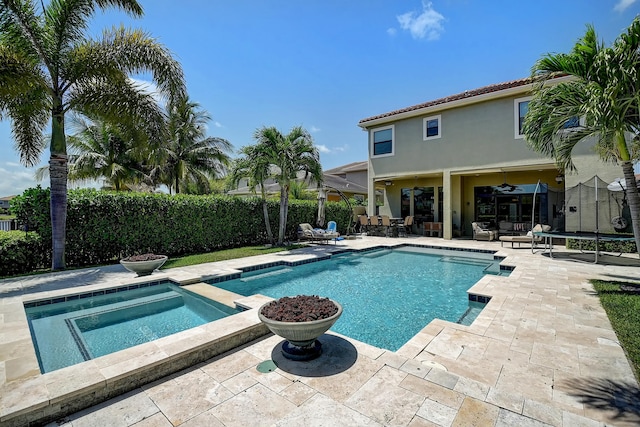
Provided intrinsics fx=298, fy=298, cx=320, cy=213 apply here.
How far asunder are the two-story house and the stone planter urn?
535 inches

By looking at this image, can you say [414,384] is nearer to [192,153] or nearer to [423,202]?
[423,202]

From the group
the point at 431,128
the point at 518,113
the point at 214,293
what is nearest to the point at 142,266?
the point at 214,293

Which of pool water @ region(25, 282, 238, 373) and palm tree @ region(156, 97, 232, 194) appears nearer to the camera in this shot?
pool water @ region(25, 282, 238, 373)

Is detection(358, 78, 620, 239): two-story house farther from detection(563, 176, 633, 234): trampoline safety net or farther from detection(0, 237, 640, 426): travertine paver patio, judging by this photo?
detection(0, 237, 640, 426): travertine paver patio

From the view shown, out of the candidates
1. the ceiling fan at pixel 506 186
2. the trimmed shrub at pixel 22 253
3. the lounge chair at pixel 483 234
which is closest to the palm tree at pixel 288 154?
the trimmed shrub at pixel 22 253

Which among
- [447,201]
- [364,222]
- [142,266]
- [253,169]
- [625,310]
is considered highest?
[253,169]

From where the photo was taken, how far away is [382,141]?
62.6ft

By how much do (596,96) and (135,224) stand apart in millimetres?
13421

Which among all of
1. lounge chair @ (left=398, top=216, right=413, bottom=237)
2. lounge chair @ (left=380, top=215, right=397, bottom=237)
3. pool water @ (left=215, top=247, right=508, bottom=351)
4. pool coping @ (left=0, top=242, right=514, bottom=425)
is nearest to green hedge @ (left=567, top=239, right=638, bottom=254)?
pool water @ (left=215, top=247, right=508, bottom=351)

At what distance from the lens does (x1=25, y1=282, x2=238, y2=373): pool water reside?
4.78 m

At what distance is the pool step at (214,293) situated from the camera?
645 cm

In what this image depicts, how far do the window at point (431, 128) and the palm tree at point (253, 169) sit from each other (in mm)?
9491

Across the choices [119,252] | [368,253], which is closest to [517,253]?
[368,253]

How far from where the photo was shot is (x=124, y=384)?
10.7ft
